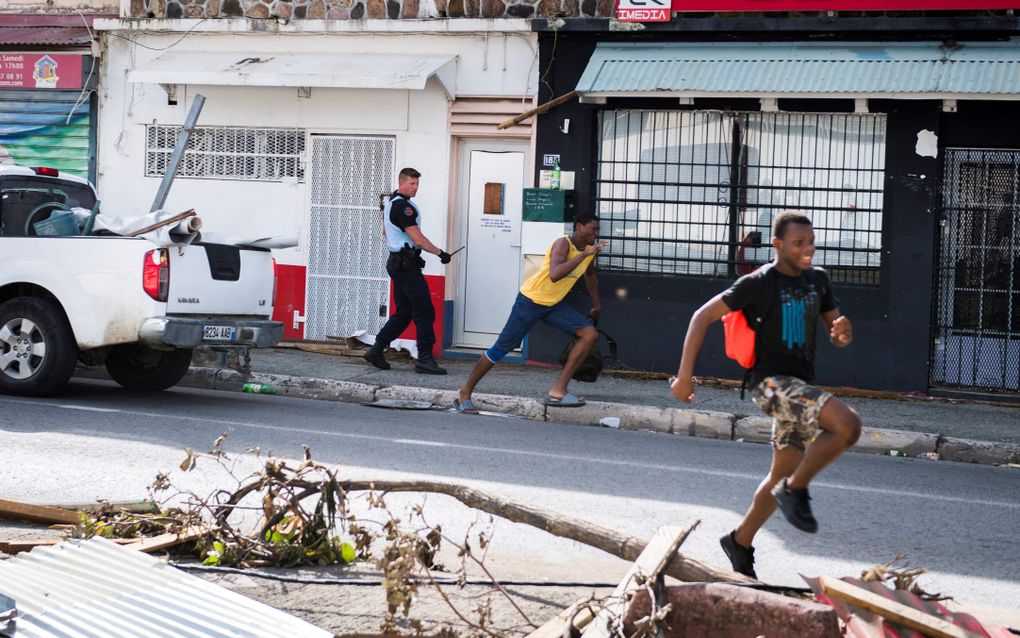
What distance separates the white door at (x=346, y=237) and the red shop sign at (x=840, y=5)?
12.8 feet

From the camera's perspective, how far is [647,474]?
8633 millimetres

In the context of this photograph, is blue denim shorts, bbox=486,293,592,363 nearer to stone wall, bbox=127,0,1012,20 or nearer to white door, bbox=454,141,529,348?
white door, bbox=454,141,529,348

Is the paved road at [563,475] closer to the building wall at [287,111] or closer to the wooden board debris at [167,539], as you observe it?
the wooden board debris at [167,539]

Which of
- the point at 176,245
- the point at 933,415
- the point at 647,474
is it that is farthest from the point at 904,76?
the point at 176,245

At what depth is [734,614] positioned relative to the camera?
14.1 feet

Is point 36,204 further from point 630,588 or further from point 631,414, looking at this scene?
point 630,588

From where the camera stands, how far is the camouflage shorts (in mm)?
5453

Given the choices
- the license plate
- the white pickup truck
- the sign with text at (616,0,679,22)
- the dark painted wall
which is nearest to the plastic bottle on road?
the white pickup truck

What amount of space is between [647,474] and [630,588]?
170 inches

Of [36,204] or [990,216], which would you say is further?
[990,216]

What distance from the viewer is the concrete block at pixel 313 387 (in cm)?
1230

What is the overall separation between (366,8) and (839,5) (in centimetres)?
531

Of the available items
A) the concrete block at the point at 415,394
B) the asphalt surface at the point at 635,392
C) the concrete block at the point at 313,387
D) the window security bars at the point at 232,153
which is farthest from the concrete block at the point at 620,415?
the window security bars at the point at 232,153

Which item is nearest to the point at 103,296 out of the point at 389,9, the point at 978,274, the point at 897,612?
the point at 389,9
